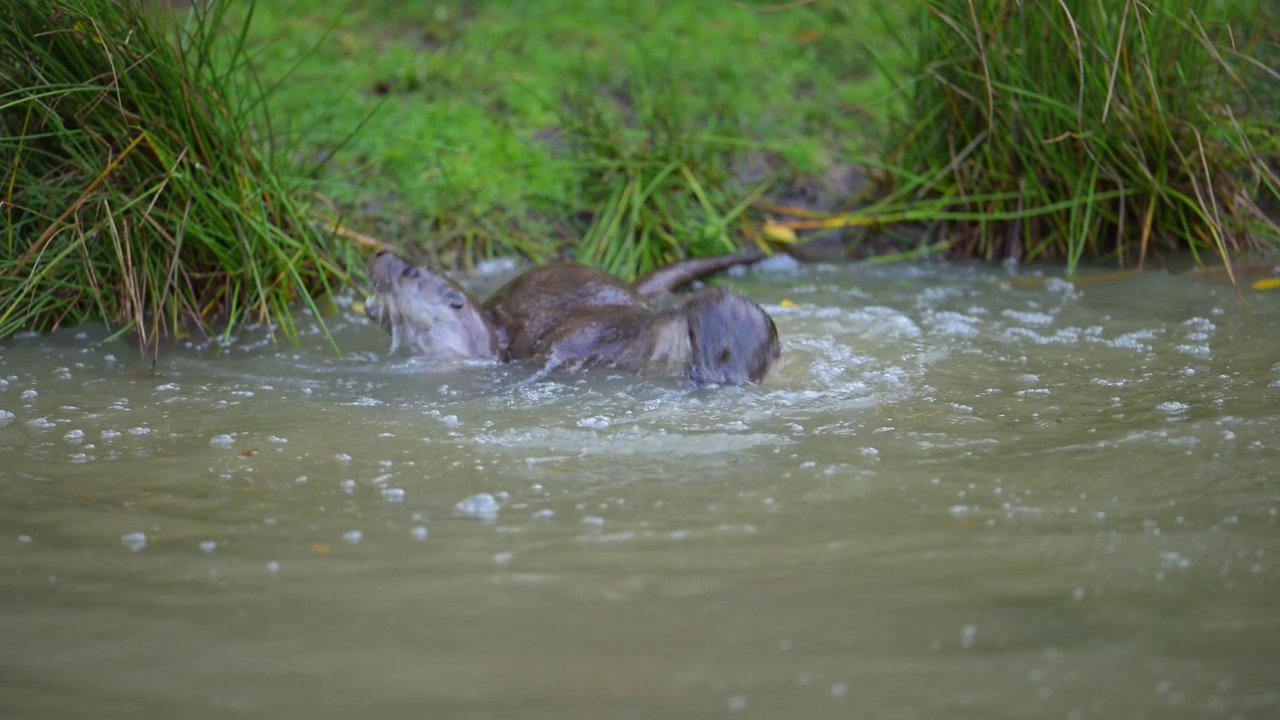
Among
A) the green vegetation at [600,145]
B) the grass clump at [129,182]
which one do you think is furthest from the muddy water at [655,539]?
the green vegetation at [600,145]

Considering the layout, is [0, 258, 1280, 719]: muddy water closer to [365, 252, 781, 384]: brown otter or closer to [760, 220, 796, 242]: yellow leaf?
[365, 252, 781, 384]: brown otter

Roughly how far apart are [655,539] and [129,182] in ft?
7.55

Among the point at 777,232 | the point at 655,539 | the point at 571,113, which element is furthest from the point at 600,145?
the point at 655,539

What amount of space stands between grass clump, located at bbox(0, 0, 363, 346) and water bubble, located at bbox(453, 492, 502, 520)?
1.37m

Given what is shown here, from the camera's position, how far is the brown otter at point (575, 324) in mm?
3199

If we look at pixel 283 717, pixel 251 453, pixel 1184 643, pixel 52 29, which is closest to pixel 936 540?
pixel 1184 643

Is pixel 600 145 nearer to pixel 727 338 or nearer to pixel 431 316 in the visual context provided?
pixel 431 316

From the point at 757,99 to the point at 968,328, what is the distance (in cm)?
239

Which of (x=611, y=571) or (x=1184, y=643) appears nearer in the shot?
(x=1184, y=643)

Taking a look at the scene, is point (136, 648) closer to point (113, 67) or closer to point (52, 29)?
point (113, 67)

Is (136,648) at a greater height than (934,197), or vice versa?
(934,197)

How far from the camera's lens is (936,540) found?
212 centimetres

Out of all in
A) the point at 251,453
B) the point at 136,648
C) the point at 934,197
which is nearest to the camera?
the point at 136,648

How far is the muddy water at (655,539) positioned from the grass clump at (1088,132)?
1.02 m
